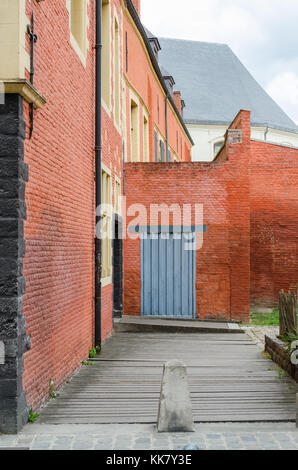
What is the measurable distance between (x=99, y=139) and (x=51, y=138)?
3.00 m

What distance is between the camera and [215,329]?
12758mm

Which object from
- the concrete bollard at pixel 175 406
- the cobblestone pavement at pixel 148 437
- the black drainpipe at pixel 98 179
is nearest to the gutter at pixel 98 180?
the black drainpipe at pixel 98 179

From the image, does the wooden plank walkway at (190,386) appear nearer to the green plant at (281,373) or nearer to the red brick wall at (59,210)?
the green plant at (281,373)

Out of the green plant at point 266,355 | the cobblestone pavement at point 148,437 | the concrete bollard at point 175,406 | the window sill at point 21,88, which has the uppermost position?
the window sill at point 21,88

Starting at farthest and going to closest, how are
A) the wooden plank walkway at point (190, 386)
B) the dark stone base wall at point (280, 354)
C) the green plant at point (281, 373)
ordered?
the green plant at point (281, 373)
the dark stone base wall at point (280, 354)
the wooden plank walkway at point (190, 386)

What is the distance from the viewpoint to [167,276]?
14461mm

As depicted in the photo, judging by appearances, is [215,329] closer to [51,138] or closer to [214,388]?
[214,388]

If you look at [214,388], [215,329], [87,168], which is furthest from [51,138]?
[215,329]

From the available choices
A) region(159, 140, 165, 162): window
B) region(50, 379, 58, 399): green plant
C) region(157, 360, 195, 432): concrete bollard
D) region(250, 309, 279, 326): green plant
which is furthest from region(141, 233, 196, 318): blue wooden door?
region(157, 360, 195, 432): concrete bollard

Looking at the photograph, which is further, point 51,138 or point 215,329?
point 215,329

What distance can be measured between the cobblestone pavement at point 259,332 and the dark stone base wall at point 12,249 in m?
6.74

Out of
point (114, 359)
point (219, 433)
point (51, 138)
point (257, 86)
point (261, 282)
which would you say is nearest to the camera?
point (219, 433)

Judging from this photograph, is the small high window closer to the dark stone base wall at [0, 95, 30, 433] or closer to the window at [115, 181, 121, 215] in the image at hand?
the dark stone base wall at [0, 95, 30, 433]

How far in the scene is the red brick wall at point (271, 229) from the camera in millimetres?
16688
